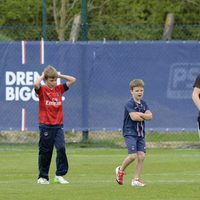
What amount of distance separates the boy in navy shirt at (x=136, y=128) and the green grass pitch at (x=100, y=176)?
0.24 metres

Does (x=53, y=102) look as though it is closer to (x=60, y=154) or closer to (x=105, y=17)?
(x=60, y=154)

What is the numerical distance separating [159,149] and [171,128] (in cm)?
65

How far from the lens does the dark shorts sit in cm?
1405

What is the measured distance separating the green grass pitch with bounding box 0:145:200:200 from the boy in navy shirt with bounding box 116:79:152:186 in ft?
0.80

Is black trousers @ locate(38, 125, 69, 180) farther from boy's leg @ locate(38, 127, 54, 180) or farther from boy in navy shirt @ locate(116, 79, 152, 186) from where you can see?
boy in navy shirt @ locate(116, 79, 152, 186)

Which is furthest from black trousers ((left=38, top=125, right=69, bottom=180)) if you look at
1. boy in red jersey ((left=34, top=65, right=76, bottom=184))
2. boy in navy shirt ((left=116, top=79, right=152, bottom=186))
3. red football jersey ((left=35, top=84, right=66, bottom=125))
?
boy in navy shirt ((left=116, top=79, right=152, bottom=186))

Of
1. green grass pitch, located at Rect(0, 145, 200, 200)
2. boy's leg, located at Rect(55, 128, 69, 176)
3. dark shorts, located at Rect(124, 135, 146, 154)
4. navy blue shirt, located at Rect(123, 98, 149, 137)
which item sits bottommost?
green grass pitch, located at Rect(0, 145, 200, 200)

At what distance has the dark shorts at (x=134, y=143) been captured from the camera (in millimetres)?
14055

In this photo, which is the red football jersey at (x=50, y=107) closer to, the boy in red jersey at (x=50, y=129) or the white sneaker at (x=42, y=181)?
the boy in red jersey at (x=50, y=129)

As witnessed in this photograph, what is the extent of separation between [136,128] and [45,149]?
145 cm

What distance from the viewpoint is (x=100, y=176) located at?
15.8m

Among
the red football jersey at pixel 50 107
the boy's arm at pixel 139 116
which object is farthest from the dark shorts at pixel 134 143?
the red football jersey at pixel 50 107

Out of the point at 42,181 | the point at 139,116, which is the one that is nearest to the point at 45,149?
the point at 42,181

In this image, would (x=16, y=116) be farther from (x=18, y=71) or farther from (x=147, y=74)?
(x=147, y=74)
